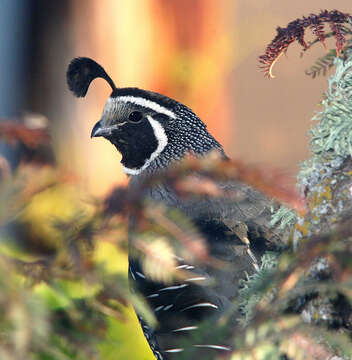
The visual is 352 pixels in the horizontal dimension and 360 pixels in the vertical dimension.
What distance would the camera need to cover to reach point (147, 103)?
2072mm

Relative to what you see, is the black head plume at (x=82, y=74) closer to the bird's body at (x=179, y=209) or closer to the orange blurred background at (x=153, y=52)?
the bird's body at (x=179, y=209)

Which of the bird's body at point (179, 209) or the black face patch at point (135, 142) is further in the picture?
the black face patch at point (135, 142)

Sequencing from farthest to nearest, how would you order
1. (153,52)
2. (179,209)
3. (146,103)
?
1. (153,52)
2. (146,103)
3. (179,209)

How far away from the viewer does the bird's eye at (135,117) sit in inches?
83.9

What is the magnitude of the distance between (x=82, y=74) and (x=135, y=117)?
238 mm

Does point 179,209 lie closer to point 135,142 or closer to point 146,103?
point 146,103

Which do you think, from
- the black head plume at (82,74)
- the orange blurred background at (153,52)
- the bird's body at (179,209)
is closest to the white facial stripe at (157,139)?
the bird's body at (179,209)

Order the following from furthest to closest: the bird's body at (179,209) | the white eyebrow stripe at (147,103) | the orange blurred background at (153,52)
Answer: the orange blurred background at (153,52)
the white eyebrow stripe at (147,103)
the bird's body at (179,209)

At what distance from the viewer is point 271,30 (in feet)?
17.4

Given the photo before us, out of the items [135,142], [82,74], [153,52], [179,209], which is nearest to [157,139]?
[135,142]

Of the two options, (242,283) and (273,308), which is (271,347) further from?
(242,283)

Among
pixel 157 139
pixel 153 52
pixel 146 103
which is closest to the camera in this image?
pixel 146 103

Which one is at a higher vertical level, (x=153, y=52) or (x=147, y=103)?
(x=153, y=52)

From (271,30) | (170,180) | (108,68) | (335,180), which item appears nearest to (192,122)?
(335,180)
